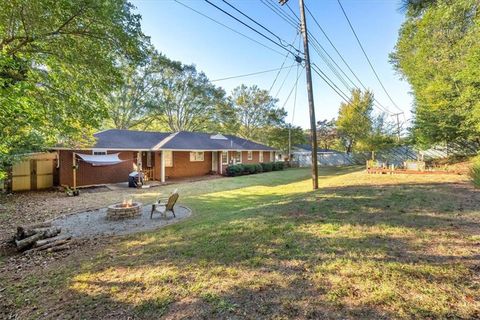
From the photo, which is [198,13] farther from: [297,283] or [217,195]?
[297,283]

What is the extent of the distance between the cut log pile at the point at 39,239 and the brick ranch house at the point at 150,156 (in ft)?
26.7

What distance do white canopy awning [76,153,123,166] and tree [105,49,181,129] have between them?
15.8 meters

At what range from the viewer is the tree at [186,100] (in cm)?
3119

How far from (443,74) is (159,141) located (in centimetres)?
1965

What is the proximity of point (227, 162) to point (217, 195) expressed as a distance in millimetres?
11300

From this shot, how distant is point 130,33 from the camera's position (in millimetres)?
6594

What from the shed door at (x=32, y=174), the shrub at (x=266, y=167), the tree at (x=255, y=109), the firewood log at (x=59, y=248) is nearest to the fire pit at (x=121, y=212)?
the firewood log at (x=59, y=248)

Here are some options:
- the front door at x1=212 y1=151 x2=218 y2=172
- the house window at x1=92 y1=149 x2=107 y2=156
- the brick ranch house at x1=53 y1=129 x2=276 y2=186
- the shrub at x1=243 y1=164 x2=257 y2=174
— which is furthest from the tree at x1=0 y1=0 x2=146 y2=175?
the shrub at x1=243 y1=164 x2=257 y2=174

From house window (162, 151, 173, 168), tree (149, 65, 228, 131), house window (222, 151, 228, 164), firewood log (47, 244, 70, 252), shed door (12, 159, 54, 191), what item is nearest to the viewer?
firewood log (47, 244, 70, 252)

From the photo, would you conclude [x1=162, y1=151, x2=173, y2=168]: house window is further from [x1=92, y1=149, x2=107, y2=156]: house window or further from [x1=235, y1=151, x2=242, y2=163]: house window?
[x1=235, y1=151, x2=242, y2=163]: house window

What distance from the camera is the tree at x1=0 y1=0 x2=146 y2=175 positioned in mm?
5285

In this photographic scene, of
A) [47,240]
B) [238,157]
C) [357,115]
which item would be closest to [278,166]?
[238,157]

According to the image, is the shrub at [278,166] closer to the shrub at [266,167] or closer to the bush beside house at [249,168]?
the bush beside house at [249,168]

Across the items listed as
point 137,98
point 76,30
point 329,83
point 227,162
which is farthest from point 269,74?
point 137,98
